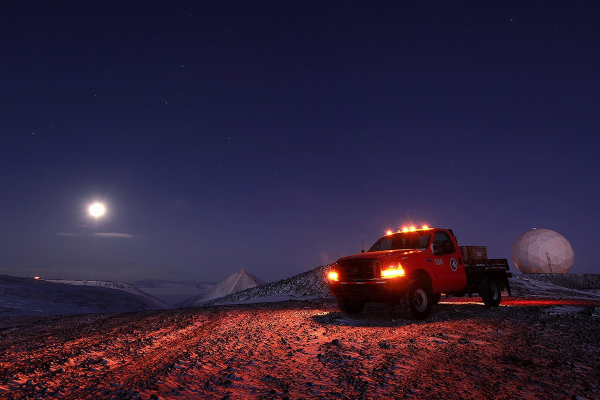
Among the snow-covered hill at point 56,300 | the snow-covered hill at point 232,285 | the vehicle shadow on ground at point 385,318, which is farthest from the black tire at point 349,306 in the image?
the snow-covered hill at point 232,285

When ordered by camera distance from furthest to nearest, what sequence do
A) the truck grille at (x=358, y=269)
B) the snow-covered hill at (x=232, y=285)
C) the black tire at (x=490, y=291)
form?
1. the snow-covered hill at (x=232, y=285)
2. the black tire at (x=490, y=291)
3. the truck grille at (x=358, y=269)

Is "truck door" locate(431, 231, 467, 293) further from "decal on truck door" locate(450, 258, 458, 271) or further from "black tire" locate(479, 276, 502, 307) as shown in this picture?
"black tire" locate(479, 276, 502, 307)

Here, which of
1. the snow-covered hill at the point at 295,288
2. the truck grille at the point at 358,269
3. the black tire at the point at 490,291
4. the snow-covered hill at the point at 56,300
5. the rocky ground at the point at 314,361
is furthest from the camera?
the snow-covered hill at the point at 295,288

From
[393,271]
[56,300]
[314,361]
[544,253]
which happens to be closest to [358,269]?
[393,271]

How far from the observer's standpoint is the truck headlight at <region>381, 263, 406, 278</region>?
31.0 feet

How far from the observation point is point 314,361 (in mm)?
5426

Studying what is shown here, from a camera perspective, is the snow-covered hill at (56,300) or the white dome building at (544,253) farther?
the white dome building at (544,253)

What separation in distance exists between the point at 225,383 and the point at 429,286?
7466 mm

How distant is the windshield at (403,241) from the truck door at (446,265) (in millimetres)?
356

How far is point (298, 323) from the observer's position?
32.1ft

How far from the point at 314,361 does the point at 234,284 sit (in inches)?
2634

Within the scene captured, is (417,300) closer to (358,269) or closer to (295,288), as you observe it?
(358,269)

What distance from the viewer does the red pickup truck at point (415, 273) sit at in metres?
9.56

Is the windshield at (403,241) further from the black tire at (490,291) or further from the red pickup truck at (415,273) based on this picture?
the black tire at (490,291)
